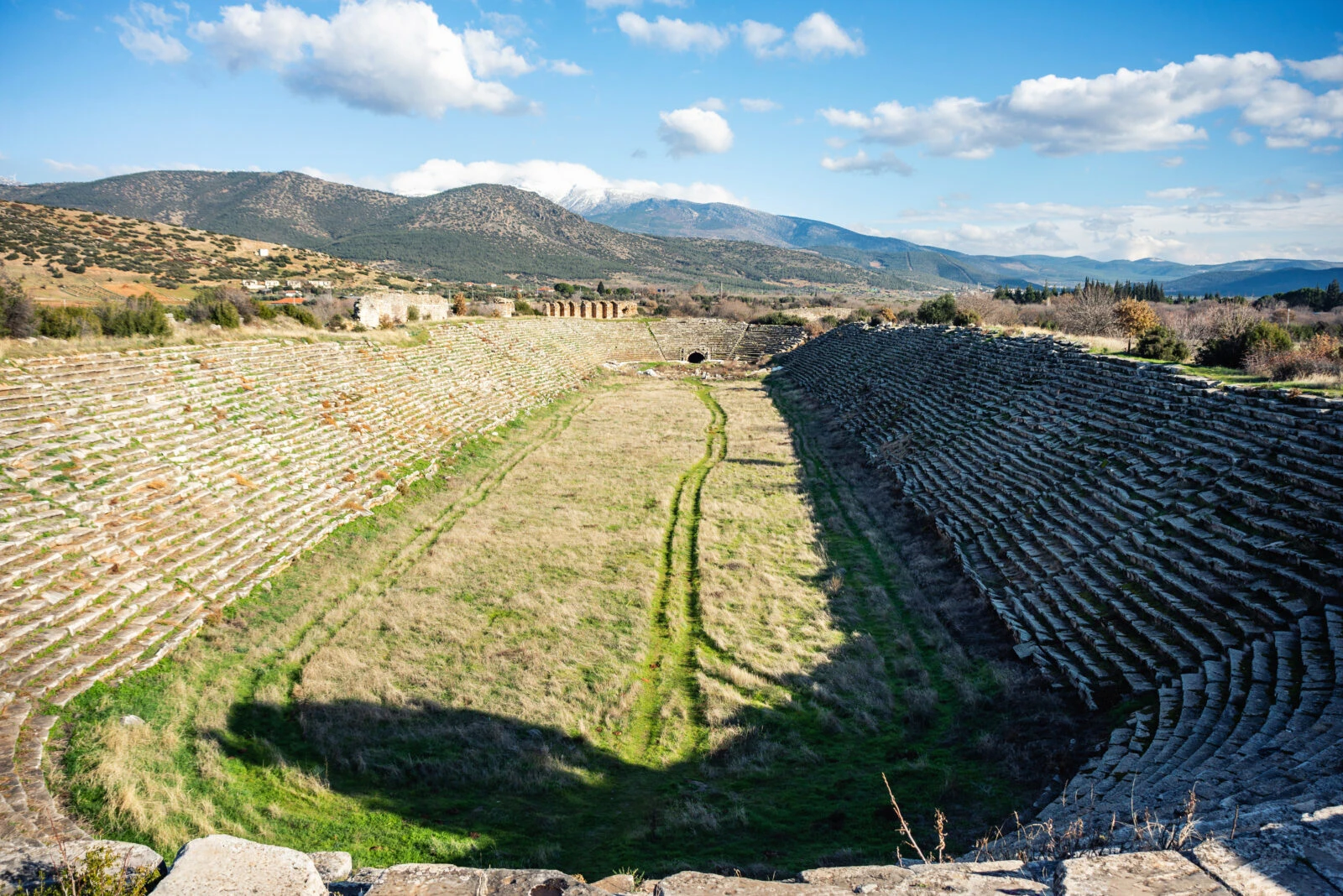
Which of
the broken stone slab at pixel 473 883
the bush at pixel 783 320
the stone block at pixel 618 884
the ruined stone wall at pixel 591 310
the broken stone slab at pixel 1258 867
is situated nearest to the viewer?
the broken stone slab at pixel 1258 867

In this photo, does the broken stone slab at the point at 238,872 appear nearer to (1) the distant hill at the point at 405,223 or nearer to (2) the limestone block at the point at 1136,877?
(2) the limestone block at the point at 1136,877

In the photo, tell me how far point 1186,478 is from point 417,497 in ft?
48.8

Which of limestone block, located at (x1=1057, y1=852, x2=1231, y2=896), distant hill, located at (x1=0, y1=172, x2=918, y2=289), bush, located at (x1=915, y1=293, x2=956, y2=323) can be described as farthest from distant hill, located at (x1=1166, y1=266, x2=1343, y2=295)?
limestone block, located at (x1=1057, y1=852, x2=1231, y2=896)

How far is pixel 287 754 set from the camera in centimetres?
732

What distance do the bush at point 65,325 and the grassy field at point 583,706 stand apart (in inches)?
361

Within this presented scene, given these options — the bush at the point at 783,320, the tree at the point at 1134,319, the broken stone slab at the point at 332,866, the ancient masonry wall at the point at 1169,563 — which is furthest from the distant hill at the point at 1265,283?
the broken stone slab at the point at 332,866

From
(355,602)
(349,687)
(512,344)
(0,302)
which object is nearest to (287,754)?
(349,687)

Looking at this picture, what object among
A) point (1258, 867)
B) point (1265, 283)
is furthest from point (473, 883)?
point (1265, 283)

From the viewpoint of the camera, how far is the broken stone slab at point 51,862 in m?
3.58

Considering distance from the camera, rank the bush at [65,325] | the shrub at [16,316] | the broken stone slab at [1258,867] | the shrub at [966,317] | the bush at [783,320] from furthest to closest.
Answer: the bush at [783,320] → the shrub at [966,317] → the bush at [65,325] → the shrub at [16,316] → the broken stone slab at [1258,867]

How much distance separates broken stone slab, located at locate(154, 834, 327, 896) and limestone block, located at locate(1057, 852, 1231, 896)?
3.78m

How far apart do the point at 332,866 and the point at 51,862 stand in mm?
1438

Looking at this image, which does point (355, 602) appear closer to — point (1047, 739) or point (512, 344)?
point (1047, 739)

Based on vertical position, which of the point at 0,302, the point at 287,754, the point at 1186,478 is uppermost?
the point at 0,302
